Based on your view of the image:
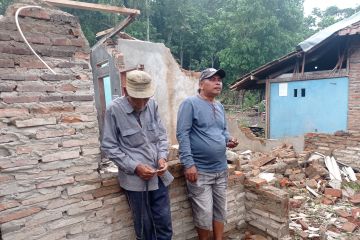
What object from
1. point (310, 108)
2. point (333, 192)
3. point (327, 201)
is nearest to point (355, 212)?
point (327, 201)

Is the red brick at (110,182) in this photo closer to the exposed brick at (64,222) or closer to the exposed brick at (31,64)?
the exposed brick at (64,222)

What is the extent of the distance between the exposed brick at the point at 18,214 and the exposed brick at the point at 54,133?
59 centimetres

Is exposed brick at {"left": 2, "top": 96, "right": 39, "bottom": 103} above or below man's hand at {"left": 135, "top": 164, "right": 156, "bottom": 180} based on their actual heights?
above

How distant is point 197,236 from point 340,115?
7156 mm

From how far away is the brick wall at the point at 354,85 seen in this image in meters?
8.10

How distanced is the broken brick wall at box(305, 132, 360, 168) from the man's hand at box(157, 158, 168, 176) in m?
6.86

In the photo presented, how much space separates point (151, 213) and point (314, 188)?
4648mm

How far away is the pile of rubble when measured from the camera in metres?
4.18

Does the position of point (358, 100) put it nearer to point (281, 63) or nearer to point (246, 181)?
point (281, 63)

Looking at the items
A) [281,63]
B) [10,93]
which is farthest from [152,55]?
[10,93]

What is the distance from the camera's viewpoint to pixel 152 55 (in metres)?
7.47

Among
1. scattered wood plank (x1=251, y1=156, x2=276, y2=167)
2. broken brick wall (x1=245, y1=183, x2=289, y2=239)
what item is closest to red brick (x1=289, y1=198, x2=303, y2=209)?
broken brick wall (x1=245, y1=183, x2=289, y2=239)

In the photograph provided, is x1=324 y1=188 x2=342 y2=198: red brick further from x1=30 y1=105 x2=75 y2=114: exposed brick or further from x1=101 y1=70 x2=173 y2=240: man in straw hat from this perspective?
x1=30 y1=105 x2=75 y2=114: exposed brick

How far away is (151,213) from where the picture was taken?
8.60 ft
